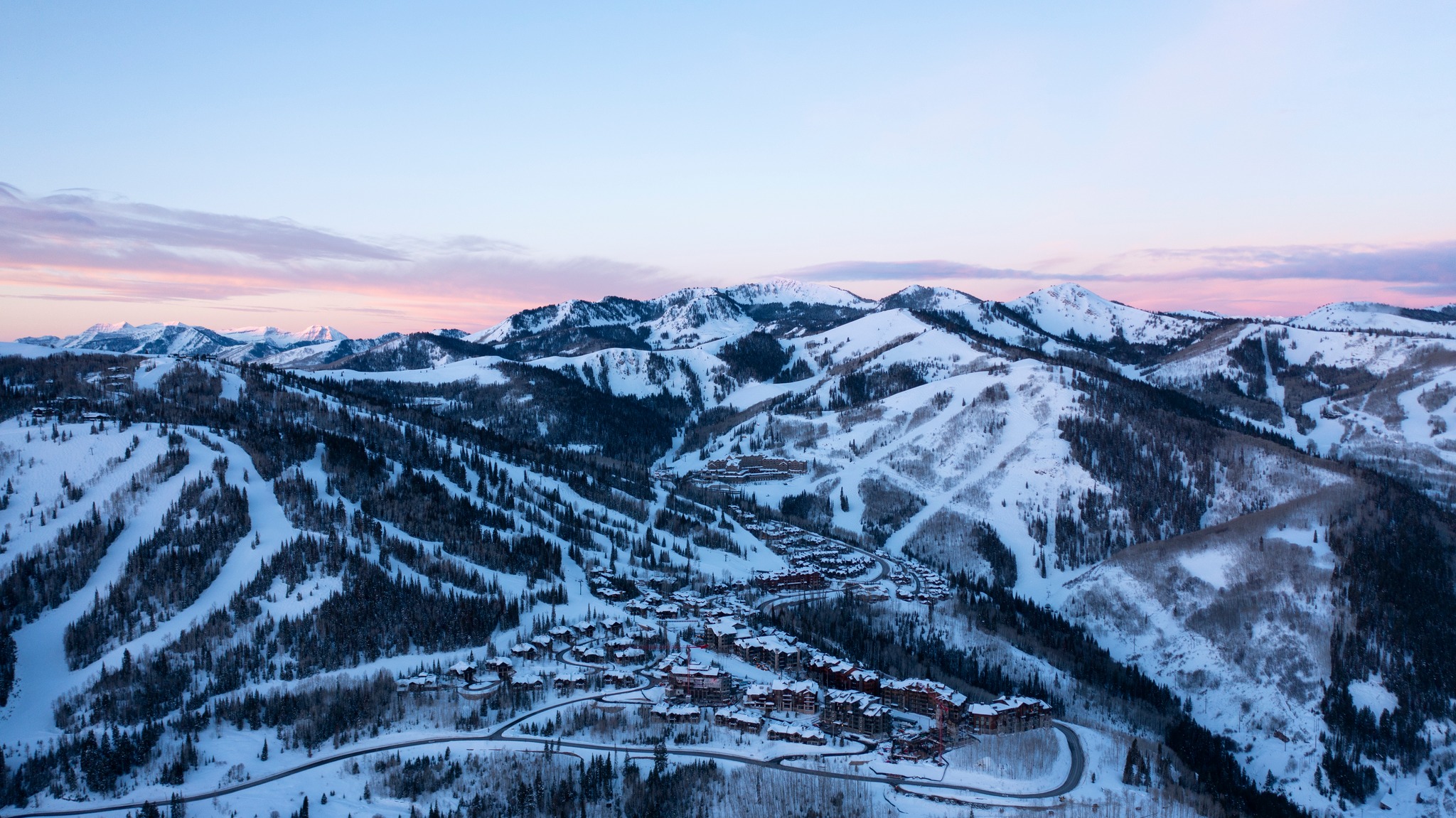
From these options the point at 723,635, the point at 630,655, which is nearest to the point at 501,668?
the point at 630,655

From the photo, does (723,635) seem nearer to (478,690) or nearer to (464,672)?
(478,690)

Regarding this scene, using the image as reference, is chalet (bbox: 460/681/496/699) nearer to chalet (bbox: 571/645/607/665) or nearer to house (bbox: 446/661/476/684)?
house (bbox: 446/661/476/684)

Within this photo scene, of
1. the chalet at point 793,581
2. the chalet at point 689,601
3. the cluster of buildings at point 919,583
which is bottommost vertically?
the cluster of buildings at point 919,583

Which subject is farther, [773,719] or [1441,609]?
[1441,609]

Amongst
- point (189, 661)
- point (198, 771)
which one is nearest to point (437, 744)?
point (198, 771)

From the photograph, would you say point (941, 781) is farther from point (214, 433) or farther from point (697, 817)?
point (214, 433)

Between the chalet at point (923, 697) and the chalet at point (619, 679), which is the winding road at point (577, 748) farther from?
the chalet at point (923, 697)

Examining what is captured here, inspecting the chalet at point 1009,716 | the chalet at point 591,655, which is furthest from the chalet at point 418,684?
the chalet at point 1009,716

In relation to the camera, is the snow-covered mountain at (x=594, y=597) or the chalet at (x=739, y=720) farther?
the snow-covered mountain at (x=594, y=597)
